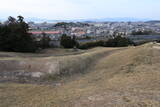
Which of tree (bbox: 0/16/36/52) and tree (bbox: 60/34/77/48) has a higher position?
tree (bbox: 0/16/36/52)

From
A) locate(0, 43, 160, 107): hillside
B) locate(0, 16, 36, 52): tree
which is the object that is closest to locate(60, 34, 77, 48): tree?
locate(0, 16, 36, 52): tree

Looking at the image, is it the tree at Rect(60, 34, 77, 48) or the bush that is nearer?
the tree at Rect(60, 34, 77, 48)

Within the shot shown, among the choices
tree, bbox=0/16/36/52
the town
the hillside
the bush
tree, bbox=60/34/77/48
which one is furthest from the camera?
the town

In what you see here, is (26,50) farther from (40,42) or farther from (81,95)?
(81,95)

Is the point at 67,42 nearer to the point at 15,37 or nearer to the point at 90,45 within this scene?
the point at 90,45

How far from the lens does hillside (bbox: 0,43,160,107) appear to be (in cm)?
695

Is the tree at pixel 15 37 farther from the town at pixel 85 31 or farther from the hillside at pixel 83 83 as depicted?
the hillside at pixel 83 83

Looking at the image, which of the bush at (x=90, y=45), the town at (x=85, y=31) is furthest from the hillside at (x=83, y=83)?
the town at (x=85, y=31)

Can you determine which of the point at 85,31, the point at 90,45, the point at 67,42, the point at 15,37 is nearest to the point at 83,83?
the point at 15,37

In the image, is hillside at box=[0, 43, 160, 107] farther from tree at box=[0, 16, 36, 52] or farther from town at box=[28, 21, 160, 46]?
town at box=[28, 21, 160, 46]

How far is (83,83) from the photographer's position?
10.0m

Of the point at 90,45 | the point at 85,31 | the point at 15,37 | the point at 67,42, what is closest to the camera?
the point at 15,37

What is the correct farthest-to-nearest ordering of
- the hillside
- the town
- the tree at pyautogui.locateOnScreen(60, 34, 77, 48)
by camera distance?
the town, the tree at pyautogui.locateOnScreen(60, 34, 77, 48), the hillside

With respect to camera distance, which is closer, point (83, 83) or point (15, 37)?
point (83, 83)
